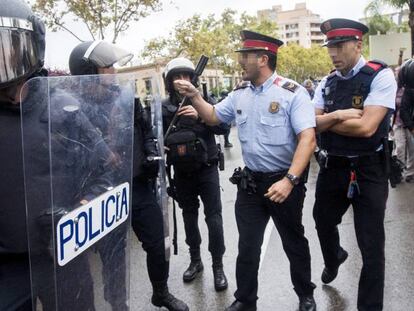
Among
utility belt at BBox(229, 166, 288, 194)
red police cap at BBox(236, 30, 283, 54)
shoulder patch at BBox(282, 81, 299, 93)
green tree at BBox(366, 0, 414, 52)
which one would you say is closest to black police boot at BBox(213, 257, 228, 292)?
utility belt at BBox(229, 166, 288, 194)

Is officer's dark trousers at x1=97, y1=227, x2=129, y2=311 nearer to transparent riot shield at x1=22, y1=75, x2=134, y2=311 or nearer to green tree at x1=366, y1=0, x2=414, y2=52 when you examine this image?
transparent riot shield at x1=22, y1=75, x2=134, y2=311

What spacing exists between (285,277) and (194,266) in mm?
741

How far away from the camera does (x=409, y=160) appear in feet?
21.6

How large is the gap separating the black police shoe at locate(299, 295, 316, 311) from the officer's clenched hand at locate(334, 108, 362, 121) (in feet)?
3.96

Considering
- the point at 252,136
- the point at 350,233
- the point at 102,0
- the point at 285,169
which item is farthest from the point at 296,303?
the point at 102,0

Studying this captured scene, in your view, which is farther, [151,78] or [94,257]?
[151,78]

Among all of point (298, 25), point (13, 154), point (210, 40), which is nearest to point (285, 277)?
point (13, 154)

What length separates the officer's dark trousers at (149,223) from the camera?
278cm

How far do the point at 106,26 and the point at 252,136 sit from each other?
566 inches

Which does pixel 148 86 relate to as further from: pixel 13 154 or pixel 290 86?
pixel 13 154

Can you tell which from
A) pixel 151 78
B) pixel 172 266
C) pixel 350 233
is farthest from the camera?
pixel 350 233

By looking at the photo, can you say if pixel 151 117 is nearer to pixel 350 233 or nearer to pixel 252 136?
pixel 252 136

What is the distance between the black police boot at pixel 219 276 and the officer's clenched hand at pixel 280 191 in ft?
3.54

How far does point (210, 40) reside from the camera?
2742cm
